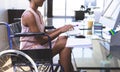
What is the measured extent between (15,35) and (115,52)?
0.81m

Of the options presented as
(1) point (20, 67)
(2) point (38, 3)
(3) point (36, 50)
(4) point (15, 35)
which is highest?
(2) point (38, 3)

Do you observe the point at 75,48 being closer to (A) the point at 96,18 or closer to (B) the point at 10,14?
(A) the point at 96,18

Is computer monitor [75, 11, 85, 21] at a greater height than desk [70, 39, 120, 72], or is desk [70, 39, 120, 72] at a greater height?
computer monitor [75, 11, 85, 21]

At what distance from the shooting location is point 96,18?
2797 millimetres

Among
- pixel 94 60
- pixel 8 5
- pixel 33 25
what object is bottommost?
pixel 94 60

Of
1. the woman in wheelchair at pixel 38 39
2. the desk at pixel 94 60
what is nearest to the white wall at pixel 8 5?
the woman in wheelchair at pixel 38 39

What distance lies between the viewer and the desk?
1192 mm

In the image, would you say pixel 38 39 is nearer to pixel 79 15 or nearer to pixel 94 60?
pixel 94 60

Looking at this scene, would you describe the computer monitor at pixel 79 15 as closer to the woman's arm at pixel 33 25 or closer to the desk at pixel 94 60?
the woman's arm at pixel 33 25

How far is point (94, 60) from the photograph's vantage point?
4.26 feet

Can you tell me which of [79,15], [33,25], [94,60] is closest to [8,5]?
[79,15]

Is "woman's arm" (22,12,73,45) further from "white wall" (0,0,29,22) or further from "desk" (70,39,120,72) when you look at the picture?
"white wall" (0,0,29,22)

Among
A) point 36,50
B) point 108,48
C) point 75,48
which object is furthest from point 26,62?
point 108,48

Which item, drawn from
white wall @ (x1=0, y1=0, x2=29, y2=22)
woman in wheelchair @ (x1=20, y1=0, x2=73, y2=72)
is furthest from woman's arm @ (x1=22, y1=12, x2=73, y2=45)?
white wall @ (x1=0, y1=0, x2=29, y2=22)
